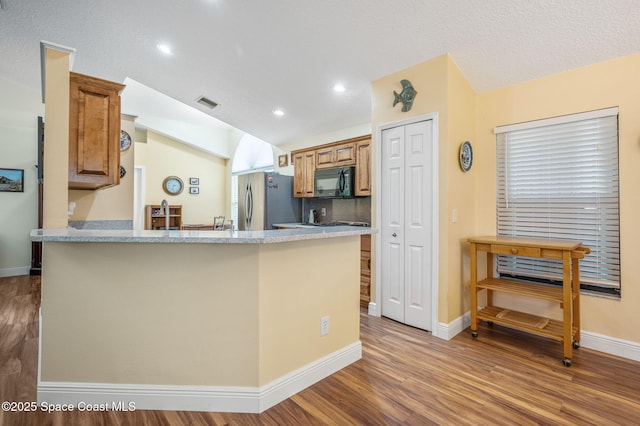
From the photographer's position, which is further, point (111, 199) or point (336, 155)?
point (336, 155)

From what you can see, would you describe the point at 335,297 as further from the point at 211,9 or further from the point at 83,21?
the point at 83,21

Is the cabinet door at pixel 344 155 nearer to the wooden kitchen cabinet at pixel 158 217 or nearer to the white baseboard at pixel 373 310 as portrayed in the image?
the white baseboard at pixel 373 310

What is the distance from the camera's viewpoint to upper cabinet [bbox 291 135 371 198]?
12.9 ft

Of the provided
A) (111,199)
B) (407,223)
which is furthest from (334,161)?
(111,199)

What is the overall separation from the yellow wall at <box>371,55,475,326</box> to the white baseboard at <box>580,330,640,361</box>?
3.11 feet

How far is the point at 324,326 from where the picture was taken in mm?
2137

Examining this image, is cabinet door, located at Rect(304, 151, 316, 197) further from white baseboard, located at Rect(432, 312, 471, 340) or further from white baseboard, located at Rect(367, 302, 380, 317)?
white baseboard, located at Rect(432, 312, 471, 340)

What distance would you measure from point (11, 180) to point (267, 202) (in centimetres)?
434

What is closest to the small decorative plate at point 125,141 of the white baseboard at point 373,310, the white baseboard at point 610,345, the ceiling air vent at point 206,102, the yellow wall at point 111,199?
the yellow wall at point 111,199

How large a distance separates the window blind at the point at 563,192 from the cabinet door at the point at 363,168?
139 centimetres

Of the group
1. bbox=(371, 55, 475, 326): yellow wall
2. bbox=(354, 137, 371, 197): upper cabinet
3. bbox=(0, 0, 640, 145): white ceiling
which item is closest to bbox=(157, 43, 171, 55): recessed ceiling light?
bbox=(0, 0, 640, 145): white ceiling

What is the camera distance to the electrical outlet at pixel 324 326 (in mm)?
2122

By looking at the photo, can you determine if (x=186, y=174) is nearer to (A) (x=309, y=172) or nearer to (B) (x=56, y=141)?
(A) (x=309, y=172)

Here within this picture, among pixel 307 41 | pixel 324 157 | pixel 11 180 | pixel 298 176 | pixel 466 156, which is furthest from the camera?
pixel 11 180
